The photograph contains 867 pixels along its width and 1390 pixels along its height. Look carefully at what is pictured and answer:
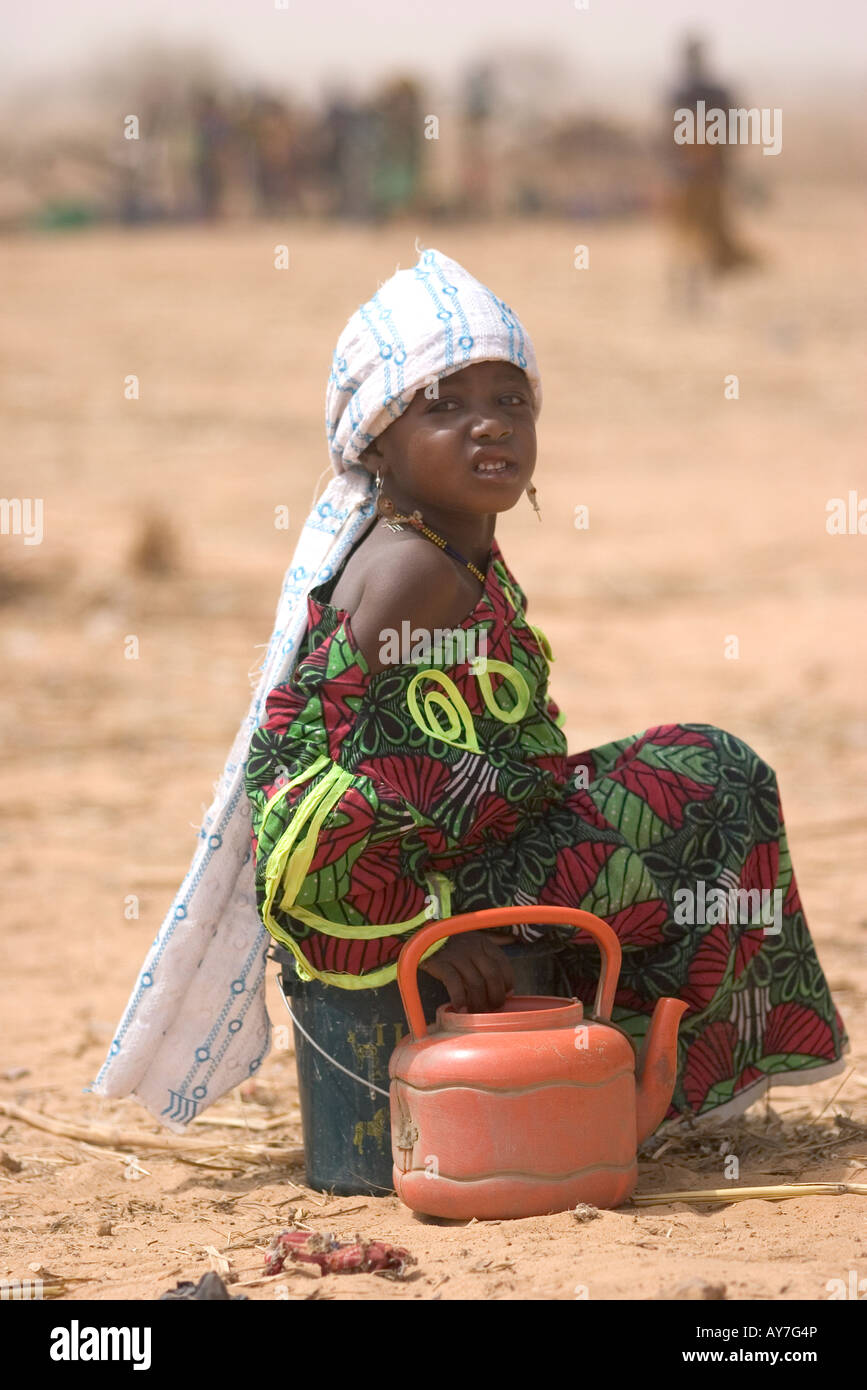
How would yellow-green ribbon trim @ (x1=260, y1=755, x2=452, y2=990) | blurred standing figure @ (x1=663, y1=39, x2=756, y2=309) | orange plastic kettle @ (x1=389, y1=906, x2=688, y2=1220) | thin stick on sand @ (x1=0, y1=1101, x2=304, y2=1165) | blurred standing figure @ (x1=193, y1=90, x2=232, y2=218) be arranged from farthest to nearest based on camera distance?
1. blurred standing figure @ (x1=193, y1=90, x2=232, y2=218)
2. blurred standing figure @ (x1=663, y1=39, x2=756, y2=309)
3. thin stick on sand @ (x1=0, y1=1101, x2=304, y2=1165)
4. yellow-green ribbon trim @ (x1=260, y1=755, x2=452, y2=990)
5. orange plastic kettle @ (x1=389, y1=906, x2=688, y2=1220)

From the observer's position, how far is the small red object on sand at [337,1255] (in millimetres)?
2430

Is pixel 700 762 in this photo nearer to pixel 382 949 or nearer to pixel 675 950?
pixel 675 950

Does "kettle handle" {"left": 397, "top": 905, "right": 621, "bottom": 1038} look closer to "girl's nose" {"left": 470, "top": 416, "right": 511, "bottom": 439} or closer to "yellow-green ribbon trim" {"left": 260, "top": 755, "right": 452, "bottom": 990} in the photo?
"yellow-green ribbon trim" {"left": 260, "top": 755, "right": 452, "bottom": 990}

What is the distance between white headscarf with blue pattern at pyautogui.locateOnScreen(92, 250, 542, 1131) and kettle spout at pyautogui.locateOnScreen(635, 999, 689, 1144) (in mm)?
788

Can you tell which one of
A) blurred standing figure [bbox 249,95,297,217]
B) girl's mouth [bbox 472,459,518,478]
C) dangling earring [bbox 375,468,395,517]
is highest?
blurred standing figure [bbox 249,95,297,217]

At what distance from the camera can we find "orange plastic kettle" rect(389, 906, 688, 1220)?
8.66 feet

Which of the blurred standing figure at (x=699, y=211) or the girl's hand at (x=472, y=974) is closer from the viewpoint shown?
the girl's hand at (x=472, y=974)

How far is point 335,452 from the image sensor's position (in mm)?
3113

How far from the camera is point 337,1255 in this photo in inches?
96.4

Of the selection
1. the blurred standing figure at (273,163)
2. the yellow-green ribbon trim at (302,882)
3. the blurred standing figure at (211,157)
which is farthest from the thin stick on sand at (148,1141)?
the blurred standing figure at (273,163)

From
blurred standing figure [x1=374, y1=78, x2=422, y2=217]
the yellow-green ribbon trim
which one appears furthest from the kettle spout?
blurred standing figure [x1=374, y1=78, x2=422, y2=217]

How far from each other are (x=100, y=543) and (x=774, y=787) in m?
8.41

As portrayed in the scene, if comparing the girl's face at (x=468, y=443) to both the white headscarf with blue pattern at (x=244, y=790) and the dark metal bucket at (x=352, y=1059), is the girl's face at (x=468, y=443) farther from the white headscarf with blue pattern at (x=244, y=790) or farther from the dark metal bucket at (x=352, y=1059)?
the dark metal bucket at (x=352, y=1059)

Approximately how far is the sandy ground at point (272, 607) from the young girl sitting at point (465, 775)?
389 millimetres
